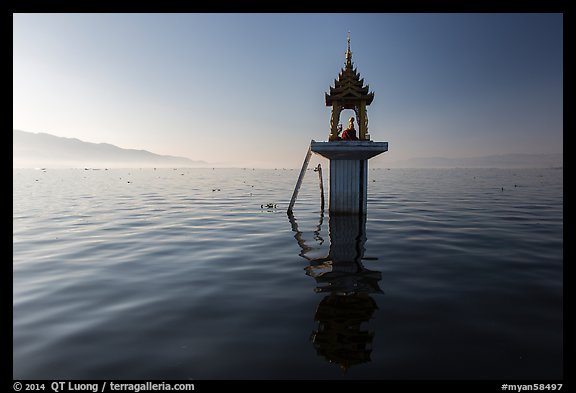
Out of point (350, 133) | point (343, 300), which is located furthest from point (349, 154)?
point (343, 300)

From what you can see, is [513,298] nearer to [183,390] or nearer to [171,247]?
[183,390]

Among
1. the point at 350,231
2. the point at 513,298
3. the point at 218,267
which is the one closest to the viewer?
the point at 513,298

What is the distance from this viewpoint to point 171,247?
11414 millimetres

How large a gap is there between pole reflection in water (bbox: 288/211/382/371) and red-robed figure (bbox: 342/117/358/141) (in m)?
5.31

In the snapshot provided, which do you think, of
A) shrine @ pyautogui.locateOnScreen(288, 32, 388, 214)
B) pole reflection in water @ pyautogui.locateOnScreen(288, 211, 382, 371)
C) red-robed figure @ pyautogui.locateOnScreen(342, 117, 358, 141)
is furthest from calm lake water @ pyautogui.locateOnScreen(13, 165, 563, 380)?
red-robed figure @ pyautogui.locateOnScreen(342, 117, 358, 141)

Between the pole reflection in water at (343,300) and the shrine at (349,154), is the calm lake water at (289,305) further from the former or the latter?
the shrine at (349,154)

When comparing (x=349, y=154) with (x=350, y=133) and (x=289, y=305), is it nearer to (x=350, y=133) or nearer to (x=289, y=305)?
(x=350, y=133)

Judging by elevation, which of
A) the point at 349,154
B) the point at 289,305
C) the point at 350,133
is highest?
the point at 350,133

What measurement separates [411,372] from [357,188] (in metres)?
12.9

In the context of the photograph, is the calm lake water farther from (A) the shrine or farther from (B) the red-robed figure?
(B) the red-robed figure

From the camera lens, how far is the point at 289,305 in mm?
6492

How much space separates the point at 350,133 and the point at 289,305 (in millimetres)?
11323

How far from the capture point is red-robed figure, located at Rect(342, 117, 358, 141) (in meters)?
15.6
